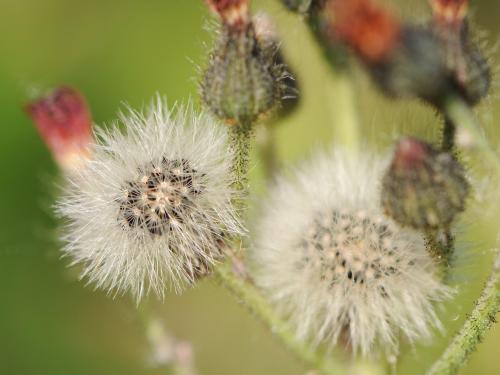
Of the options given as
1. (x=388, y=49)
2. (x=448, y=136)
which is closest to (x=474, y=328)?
(x=448, y=136)

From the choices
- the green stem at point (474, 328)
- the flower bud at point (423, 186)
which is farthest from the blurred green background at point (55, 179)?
the flower bud at point (423, 186)

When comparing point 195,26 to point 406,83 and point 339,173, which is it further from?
point 406,83

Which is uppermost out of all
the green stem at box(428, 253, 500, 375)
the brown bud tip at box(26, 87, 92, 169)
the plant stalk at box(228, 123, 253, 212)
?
the brown bud tip at box(26, 87, 92, 169)

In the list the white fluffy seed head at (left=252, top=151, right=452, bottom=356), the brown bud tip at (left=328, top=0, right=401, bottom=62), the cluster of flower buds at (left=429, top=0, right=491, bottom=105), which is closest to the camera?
the brown bud tip at (left=328, top=0, right=401, bottom=62)

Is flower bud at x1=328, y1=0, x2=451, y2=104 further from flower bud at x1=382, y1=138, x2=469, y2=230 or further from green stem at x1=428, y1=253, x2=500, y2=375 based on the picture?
green stem at x1=428, y1=253, x2=500, y2=375

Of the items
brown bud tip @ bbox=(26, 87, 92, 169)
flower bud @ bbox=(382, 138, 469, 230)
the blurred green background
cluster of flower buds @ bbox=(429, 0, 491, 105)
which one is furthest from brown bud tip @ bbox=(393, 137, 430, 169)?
the blurred green background

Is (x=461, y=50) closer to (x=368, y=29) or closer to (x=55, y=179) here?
(x=368, y=29)

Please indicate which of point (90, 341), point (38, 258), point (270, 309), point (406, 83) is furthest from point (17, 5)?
point (406, 83)
